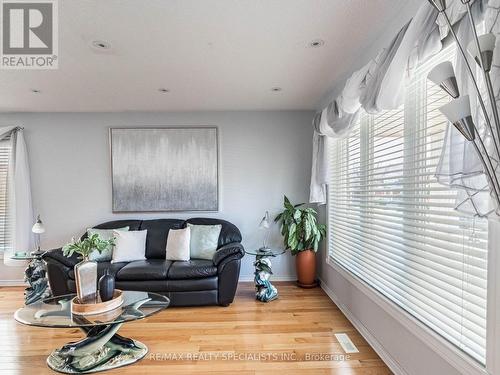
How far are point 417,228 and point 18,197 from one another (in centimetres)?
489

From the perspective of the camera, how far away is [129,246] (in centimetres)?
361

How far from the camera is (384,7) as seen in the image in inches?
71.7

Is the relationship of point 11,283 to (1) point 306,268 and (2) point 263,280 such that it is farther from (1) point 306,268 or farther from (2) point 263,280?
(1) point 306,268

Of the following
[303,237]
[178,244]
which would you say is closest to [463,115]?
[303,237]

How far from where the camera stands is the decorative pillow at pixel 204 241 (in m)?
3.63

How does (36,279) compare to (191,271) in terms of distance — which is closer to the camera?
(191,271)

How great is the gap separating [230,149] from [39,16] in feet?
8.61

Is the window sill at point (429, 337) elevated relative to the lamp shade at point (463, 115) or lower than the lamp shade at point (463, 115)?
lower

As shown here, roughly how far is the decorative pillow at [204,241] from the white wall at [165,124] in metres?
0.46

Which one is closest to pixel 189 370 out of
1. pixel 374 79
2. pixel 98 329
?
pixel 98 329

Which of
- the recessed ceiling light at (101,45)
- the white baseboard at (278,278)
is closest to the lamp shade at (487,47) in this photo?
the recessed ceiling light at (101,45)

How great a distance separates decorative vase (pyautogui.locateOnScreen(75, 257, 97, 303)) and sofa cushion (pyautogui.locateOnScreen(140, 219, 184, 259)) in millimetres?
1463

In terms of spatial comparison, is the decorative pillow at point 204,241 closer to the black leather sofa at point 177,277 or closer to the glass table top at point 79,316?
the black leather sofa at point 177,277

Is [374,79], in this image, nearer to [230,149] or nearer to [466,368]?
[466,368]
